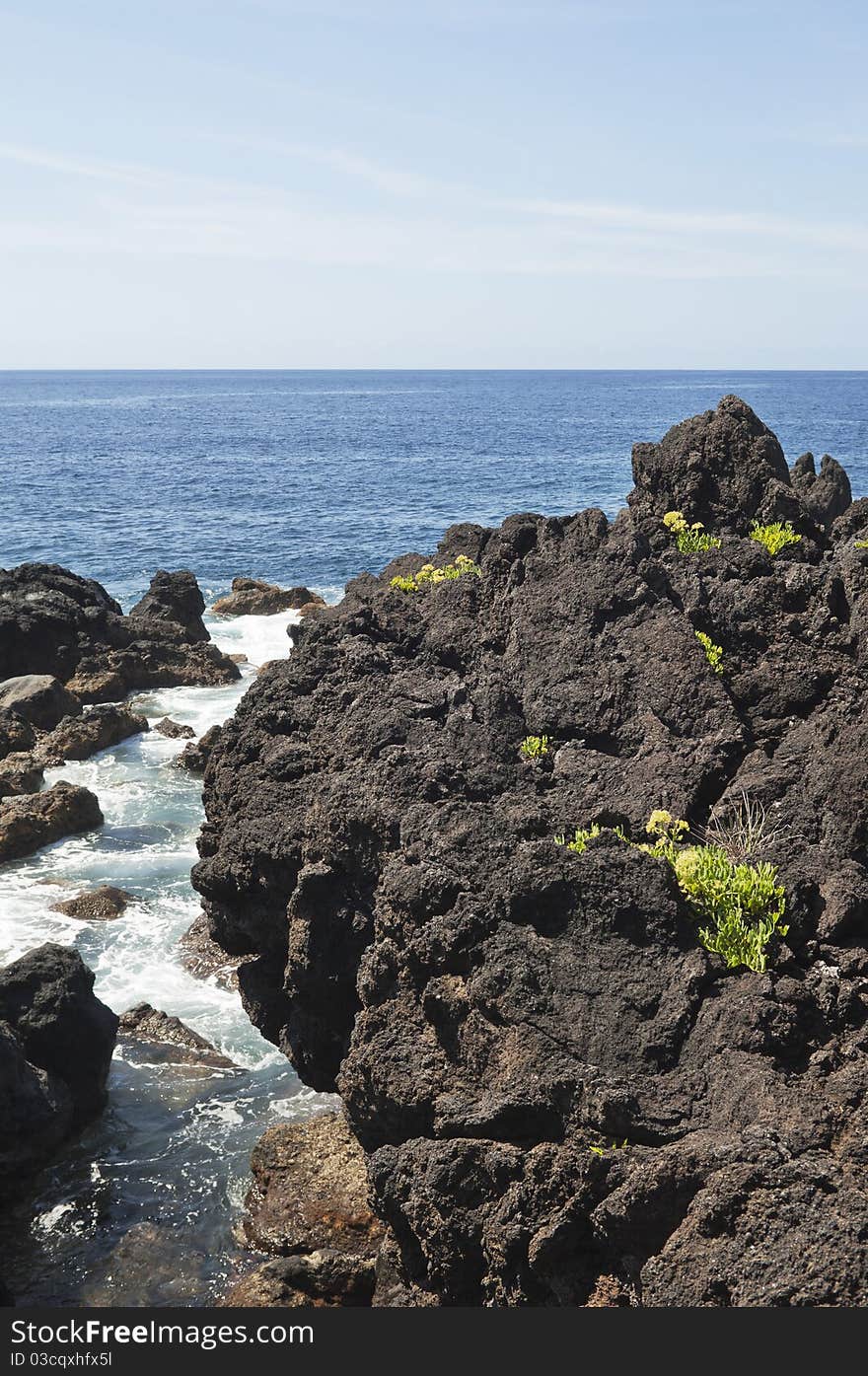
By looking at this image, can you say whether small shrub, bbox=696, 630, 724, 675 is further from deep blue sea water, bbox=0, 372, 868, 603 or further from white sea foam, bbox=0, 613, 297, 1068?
deep blue sea water, bbox=0, 372, 868, 603

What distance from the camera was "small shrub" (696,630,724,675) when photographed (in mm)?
11477

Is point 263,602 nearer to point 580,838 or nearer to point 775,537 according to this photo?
point 775,537

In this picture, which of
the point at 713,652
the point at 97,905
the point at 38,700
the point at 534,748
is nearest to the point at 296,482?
the point at 38,700

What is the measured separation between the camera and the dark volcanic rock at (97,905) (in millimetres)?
19500

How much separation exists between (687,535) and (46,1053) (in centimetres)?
1044

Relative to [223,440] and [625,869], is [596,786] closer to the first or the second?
[625,869]

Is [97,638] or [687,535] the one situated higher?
[687,535]

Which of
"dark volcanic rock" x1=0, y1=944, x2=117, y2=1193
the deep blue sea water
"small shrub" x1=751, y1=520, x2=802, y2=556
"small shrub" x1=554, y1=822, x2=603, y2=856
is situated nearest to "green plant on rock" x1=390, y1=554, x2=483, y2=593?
"small shrub" x1=751, y1=520, x2=802, y2=556

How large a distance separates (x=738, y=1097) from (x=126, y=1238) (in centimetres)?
749

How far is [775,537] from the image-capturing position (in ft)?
44.9

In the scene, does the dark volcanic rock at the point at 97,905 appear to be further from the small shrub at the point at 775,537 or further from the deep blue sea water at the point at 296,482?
the deep blue sea water at the point at 296,482

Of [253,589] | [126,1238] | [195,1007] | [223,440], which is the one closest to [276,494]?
[253,589]

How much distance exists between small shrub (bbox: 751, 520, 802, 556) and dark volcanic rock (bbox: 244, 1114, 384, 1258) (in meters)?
8.47

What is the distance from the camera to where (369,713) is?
11828 millimetres
